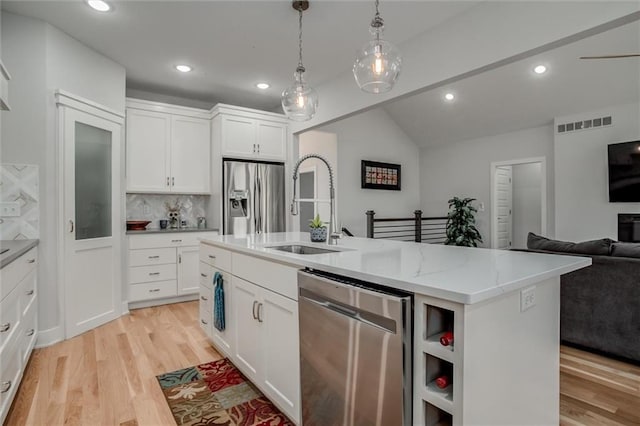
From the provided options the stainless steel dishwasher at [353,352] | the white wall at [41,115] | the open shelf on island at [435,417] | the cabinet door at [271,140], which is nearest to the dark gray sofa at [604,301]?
the open shelf on island at [435,417]

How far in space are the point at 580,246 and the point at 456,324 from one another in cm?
240

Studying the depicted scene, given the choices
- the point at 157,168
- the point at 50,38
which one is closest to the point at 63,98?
the point at 50,38

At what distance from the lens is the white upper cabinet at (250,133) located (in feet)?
14.8

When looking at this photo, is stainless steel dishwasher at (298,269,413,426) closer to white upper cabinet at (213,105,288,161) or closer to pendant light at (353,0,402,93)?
pendant light at (353,0,402,93)

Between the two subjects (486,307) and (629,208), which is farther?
(629,208)

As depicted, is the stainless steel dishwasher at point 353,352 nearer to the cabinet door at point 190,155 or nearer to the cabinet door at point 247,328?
the cabinet door at point 247,328

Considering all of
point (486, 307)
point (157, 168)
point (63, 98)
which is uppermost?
point (63, 98)

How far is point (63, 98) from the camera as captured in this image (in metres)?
3.09

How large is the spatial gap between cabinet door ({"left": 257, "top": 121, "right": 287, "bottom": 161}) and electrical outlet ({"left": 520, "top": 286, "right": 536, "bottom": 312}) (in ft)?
13.0

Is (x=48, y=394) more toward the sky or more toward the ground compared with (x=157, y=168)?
more toward the ground

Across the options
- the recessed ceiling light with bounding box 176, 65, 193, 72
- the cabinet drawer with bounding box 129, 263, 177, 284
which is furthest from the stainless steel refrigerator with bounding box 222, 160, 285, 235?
the recessed ceiling light with bounding box 176, 65, 193, 72

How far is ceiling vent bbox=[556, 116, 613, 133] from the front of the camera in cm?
492

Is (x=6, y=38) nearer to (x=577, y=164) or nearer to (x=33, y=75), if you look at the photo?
(x=33, y=75)

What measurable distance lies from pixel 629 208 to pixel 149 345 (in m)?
6.09
